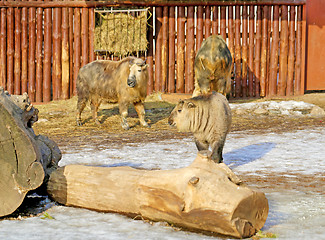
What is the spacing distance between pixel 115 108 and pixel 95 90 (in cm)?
222

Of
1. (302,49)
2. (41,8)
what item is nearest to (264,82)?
(302,49)

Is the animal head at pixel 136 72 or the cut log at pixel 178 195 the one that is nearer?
the cut log at pixel 178 195

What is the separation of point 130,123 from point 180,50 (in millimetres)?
3608

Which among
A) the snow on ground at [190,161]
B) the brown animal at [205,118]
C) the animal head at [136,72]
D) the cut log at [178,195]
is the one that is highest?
the animal head at [136,72]

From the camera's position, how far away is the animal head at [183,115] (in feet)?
19.7

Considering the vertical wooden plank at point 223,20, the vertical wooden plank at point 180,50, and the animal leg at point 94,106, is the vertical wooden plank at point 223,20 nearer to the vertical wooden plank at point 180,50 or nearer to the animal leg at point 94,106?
the vertical wooden plank at point 180,50

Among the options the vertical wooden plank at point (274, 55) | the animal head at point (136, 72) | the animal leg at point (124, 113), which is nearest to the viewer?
the animal head at point (136, 72)

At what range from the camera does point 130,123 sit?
11.0 m

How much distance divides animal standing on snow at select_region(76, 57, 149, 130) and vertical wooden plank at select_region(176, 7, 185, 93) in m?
A: 3.43

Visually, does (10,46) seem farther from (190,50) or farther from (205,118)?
(205,118)

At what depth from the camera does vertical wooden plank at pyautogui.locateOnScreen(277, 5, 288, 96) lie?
45.8ft

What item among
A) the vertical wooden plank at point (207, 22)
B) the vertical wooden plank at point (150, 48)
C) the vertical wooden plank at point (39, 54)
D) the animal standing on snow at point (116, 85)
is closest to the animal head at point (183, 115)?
the animal standing on snow at point (116, 85)

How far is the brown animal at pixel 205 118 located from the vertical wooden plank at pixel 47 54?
837 cm

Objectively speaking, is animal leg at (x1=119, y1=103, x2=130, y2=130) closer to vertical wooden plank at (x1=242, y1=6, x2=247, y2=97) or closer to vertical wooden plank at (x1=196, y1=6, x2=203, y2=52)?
vertical wooden plank at (x1=196, y1=6, x2=203, y2=52)
